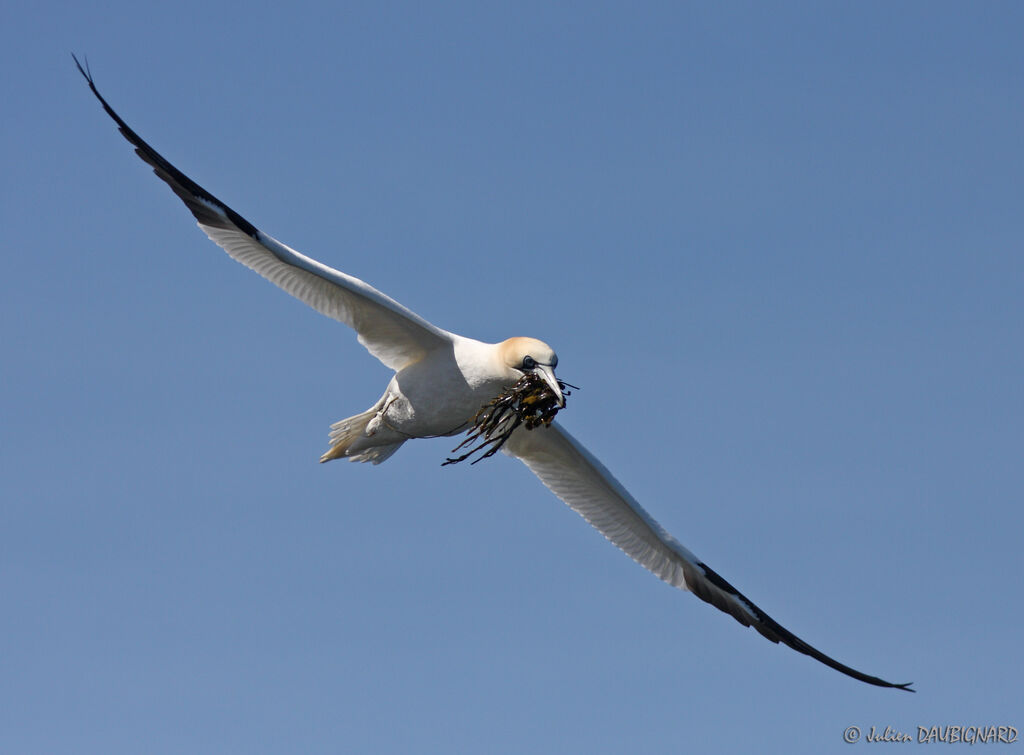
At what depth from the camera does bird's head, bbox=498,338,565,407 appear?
14.1 metres

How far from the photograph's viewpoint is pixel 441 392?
15062 millimetres

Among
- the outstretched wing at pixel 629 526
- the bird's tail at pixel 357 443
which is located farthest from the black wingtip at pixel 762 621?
the bird's tail at pixel 357 443

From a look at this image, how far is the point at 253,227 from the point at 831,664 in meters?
8.22

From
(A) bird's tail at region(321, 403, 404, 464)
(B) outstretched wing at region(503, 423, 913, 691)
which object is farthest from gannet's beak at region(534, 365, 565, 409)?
(B) outstretched wing at region(503, 423, 913, 691)

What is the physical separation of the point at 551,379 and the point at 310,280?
9.37 feet

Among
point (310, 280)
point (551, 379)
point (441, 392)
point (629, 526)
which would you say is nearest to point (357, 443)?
point (441, 392)

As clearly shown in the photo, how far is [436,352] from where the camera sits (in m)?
15.3

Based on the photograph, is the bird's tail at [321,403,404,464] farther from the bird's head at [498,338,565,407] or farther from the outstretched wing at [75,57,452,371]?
the bird's head at [498,338,565,407]

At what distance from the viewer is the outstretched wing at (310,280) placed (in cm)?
1414

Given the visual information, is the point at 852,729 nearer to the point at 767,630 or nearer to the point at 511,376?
the point at 767,630

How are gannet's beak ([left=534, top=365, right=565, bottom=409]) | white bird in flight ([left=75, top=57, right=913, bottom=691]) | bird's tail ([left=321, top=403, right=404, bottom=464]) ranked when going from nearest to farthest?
gannet's beak ([left=534, top=365, right=565, bottom=409]), white bird in flight ([left=75, top=57, right=913, bottom=691]), bird's tail ([left=321, top=403, right=404, bottom=464])

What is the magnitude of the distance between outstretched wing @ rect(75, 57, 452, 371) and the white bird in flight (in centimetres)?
1

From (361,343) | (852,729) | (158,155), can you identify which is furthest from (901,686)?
(158,155)

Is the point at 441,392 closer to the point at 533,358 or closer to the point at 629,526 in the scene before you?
the point at 533,358
